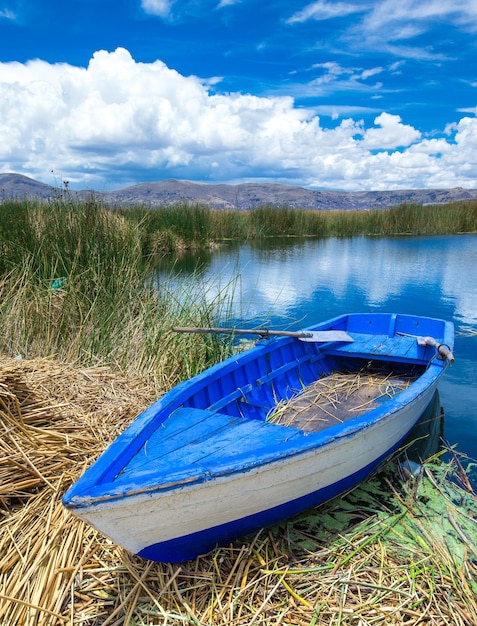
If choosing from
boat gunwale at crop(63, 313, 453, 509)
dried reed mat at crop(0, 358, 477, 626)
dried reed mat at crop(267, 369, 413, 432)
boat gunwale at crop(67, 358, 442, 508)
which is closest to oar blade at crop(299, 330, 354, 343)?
dried reed mat at crop(267, 369, 413, 432)

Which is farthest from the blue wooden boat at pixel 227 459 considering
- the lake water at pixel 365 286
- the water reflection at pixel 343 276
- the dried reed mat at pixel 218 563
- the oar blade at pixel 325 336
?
the water reflection at pixel 343 276

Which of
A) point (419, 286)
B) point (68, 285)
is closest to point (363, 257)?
point (419, 286)

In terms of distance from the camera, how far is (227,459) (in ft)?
7.46

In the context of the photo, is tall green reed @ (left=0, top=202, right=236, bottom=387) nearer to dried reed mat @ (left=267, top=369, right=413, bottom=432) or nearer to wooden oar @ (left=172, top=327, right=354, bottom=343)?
wooden oar @ (left=172, top=327, right=354, bottom=343)

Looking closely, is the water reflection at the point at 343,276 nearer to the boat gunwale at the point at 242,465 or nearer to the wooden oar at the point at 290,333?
the wooden oar at the point at 290,333

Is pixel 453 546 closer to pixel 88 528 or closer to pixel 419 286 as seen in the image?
pixel 88 528

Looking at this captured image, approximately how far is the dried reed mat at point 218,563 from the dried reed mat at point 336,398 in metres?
0.88

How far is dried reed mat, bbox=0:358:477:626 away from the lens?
2.20 m

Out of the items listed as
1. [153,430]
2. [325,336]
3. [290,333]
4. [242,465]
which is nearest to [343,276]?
[325,336]

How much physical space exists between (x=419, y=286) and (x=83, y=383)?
10125mm

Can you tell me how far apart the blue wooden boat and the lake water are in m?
1.37

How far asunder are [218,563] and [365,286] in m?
10.5

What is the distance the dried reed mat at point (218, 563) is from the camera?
7.22ft

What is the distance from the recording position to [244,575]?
2.38 metres
